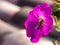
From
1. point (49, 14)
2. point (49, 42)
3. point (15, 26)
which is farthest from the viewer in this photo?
point (15, 26)

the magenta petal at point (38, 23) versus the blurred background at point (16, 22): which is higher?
the magenta petal at point (38, 23)

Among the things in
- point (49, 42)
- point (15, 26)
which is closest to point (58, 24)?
point (49, 42)

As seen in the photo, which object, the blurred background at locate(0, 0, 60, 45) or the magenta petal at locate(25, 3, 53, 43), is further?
the blurred background at locate(0, 0, 60, 45)

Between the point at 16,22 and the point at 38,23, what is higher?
the point at 38,23

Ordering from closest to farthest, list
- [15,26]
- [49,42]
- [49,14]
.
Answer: [49,14]
[49,42]
[15,26]

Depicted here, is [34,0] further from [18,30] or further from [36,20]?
[36,20]

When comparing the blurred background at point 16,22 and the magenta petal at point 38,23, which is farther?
the blurred background at point 16,22

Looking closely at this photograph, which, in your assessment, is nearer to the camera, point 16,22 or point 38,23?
point 38,23

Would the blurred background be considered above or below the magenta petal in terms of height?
below
